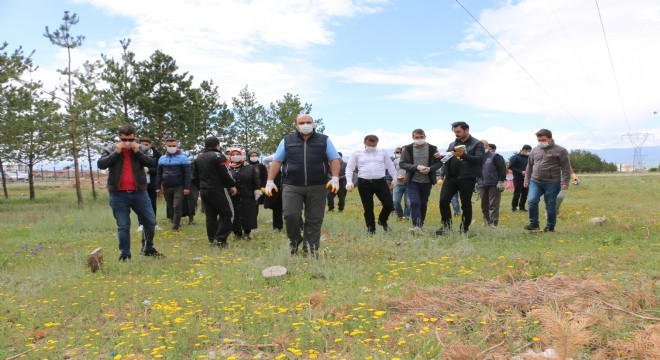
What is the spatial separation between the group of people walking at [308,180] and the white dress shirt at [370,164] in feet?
0.06

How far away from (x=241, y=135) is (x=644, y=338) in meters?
36.7

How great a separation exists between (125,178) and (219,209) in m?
1.82

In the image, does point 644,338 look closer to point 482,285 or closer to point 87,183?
point 482,285

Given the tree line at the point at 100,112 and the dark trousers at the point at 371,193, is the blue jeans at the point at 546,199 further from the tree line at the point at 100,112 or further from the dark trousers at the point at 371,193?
the tree line at the point at 100,112

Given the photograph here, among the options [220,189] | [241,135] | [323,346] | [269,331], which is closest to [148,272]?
[220,189]

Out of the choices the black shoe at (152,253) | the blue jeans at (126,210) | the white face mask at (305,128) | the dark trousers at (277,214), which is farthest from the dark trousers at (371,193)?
the blue jeans at (126,210)

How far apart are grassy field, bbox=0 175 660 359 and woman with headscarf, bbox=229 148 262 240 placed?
1.38 metres

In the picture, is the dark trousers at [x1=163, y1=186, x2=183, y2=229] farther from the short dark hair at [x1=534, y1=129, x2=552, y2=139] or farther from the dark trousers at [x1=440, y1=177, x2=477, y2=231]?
the short dark hair at [x1=534, y1=129, x2=552, y2=139]

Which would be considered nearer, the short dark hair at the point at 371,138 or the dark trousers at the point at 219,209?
the dark trousers at the point at 219,209

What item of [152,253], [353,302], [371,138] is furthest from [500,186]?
[152,253]

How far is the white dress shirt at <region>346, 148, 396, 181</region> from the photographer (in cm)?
857

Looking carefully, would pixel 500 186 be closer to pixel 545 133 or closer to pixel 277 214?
pixel 545 133

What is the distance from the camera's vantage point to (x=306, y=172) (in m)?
6.68

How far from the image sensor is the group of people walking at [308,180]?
675 centimetres
